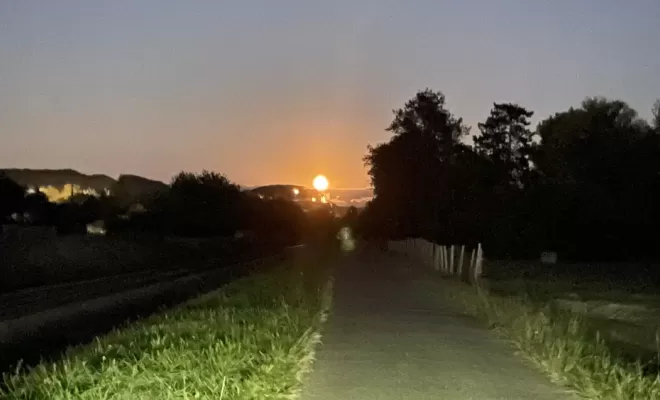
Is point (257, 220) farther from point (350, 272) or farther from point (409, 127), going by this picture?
point (350, 272)

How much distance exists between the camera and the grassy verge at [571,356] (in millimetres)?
10807

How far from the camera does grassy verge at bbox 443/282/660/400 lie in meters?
10.8

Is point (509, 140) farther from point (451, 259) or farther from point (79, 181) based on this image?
point (79, 181)

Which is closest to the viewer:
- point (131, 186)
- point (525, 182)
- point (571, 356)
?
point (571, 356)

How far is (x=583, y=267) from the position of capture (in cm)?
4834

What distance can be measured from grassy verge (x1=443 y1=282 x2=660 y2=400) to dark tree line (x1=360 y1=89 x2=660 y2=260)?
37.0m

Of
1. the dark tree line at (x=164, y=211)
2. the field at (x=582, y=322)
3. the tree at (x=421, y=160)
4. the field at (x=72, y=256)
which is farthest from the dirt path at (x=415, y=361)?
the dark tree line at (x=164, y=211)

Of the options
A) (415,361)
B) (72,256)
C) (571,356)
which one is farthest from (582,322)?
(72,256)

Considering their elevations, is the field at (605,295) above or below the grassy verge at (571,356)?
below

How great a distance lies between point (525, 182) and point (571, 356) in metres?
71.3

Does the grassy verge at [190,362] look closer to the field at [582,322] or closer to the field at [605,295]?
the field at [582,322]

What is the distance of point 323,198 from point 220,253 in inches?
4050

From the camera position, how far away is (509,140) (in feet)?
284

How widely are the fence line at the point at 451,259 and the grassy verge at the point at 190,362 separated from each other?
13735mm
